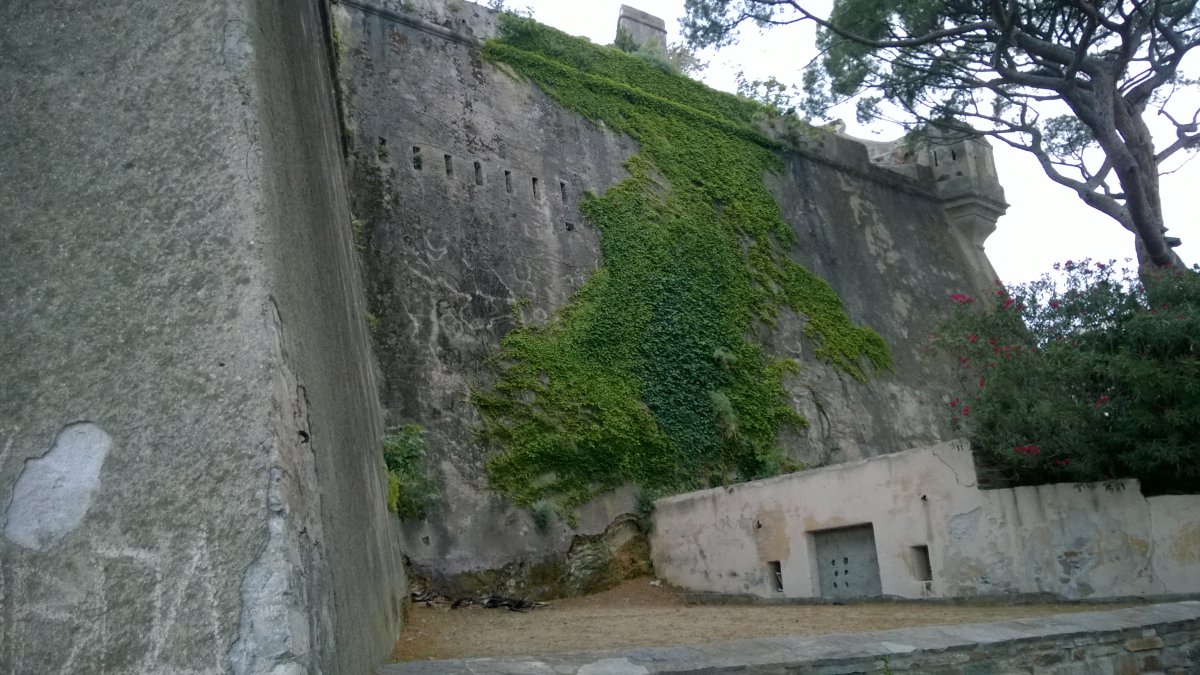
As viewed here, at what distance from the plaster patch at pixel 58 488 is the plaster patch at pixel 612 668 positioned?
6.11ft

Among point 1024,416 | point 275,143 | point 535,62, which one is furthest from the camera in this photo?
point 535,62

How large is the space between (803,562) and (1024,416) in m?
2.62

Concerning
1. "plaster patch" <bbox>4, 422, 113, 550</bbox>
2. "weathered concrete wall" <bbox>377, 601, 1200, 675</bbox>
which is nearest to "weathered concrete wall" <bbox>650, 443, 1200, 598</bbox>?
"weathered concrete wall" <bbox>377, 601, 1200, 675</bbox>

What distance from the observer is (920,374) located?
1642 centimetres

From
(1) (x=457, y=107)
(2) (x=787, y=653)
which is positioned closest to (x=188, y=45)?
(2) (x=787, y=653)

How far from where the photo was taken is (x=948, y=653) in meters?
4.56

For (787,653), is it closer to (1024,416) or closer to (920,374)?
(1024,416)

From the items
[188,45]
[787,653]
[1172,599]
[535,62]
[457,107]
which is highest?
[535,62]

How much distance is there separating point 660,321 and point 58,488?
1107 centimetres

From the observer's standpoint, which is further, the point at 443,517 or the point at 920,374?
the point at 920,374

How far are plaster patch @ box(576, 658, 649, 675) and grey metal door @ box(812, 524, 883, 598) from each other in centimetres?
547

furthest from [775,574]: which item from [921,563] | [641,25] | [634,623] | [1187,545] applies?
[641,25]

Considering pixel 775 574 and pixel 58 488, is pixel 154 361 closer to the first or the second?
pixel 58 488

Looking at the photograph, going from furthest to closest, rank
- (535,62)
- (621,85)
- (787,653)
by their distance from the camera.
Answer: (621,85)
(535,62)
(787,653)
